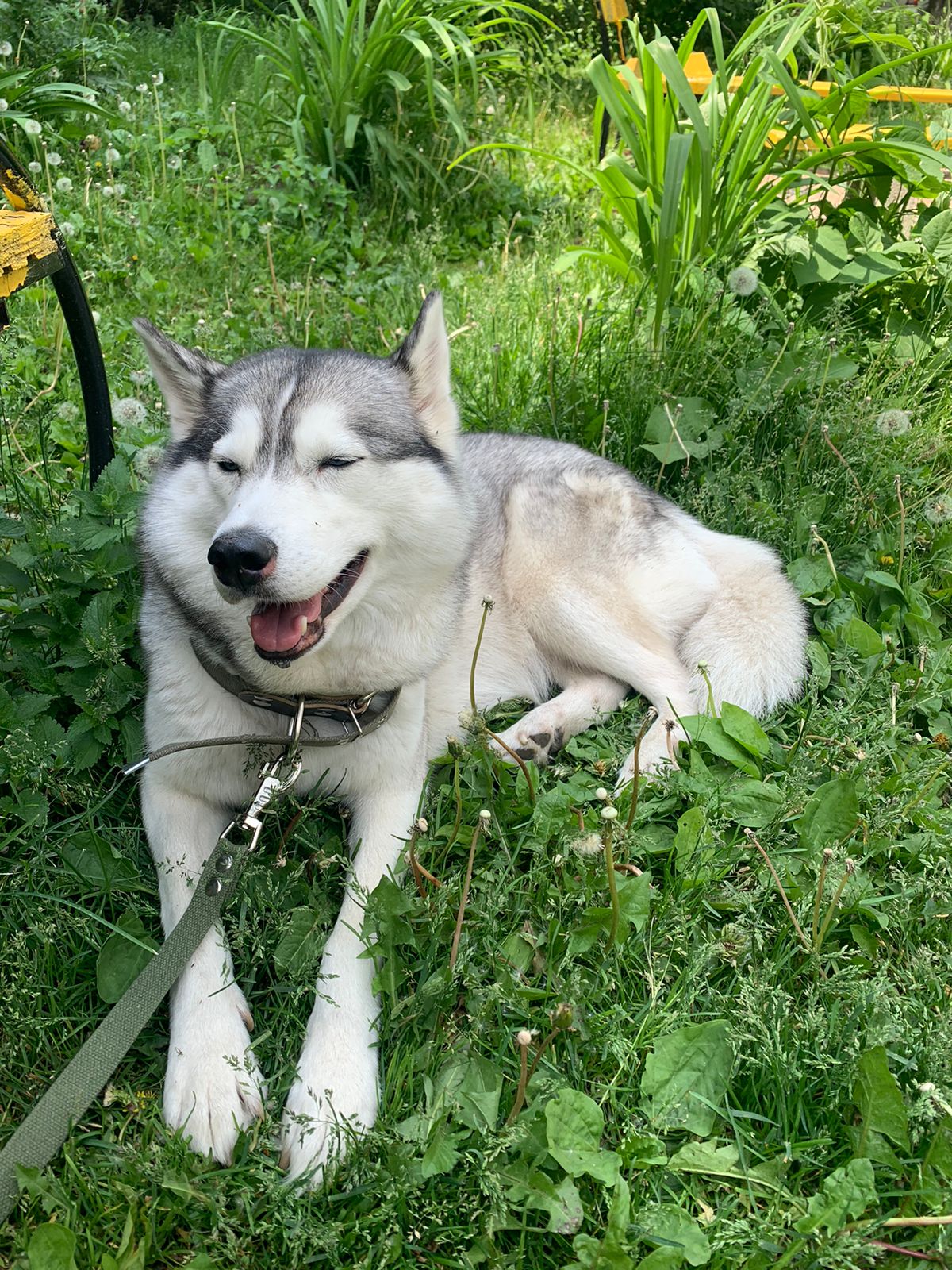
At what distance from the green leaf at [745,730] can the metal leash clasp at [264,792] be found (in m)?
1.11

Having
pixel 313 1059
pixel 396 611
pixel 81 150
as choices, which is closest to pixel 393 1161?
pixel 313 1059

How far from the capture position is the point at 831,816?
6.95ft

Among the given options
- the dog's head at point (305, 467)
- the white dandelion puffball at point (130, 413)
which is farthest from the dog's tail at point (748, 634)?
the white dandelion puffball at point (130, 413)

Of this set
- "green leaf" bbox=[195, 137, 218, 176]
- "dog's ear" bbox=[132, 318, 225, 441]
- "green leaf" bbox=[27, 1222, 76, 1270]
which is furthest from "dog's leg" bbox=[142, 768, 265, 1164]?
"green leaf" bbox=[195, 137, 218, 176]

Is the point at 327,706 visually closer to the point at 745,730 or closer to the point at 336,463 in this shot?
the point at 336,463

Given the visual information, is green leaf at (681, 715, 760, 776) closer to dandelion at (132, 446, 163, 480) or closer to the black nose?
the black nose

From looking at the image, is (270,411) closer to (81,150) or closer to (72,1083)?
(72,1083)

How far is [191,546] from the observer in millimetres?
1970

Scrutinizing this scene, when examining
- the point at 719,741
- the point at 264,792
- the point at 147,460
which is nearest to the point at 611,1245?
the point at 264,792

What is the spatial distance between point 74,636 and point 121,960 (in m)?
0.89

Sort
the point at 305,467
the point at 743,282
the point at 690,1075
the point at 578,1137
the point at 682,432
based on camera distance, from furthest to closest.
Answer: the point at 743,282 → the point at 682,432 → the point at 305,467 → the point at 690,1075 → the point at 578,1137

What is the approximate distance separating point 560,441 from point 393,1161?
2435 millimetres

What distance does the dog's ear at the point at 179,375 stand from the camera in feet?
6.79

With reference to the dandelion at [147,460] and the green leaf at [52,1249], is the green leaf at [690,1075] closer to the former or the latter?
the green leaf at [52,1249]
